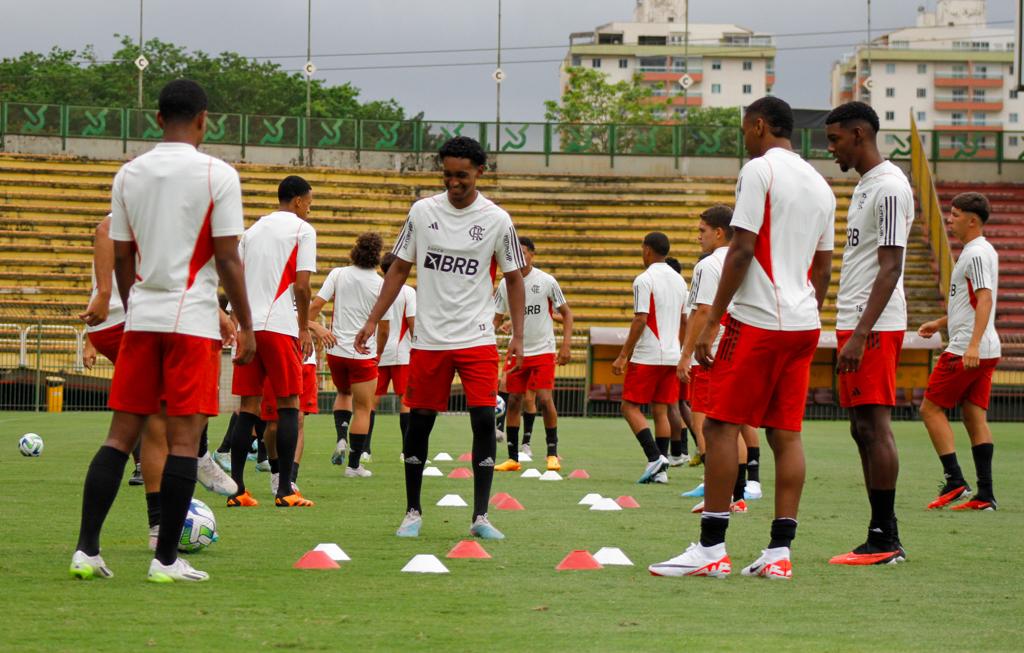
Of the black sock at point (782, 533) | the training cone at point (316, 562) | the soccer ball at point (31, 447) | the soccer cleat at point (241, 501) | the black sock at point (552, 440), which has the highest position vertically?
the black sock at point (782, 533)

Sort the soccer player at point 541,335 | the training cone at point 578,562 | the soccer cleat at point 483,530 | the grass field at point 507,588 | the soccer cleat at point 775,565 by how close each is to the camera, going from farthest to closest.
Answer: the soccer player at point 541,335
the soccer cleat at point 483,530
the training cone at point 578,562
the soccer cleat at point 775,565
the grass field at point 507,588

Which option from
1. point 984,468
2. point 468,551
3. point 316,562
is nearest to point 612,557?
point 468,551

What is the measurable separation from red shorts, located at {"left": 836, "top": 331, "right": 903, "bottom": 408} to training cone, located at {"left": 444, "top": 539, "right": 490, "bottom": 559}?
201cm

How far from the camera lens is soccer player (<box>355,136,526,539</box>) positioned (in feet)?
26.5

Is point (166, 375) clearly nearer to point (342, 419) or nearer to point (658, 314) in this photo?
point (658, 314)

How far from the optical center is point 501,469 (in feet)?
45.7

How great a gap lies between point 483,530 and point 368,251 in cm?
590

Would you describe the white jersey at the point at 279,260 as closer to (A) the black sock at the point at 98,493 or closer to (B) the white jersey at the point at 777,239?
(A) the black sock at the point at 98,493

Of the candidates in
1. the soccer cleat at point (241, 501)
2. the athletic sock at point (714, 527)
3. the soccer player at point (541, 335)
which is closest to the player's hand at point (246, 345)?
the athletic sock at point (714, 527)

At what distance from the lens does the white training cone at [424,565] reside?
6.40m

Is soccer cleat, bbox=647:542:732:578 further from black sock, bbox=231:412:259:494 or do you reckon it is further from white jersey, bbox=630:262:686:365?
white jersey, bbox=630:262:686:365

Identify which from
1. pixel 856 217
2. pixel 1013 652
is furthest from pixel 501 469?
pixel 1013 652

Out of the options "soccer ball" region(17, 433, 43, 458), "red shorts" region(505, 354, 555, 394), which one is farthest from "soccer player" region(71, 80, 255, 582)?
"red shorts" region(505, 354, 555, 394)

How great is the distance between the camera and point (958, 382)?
1069cm
